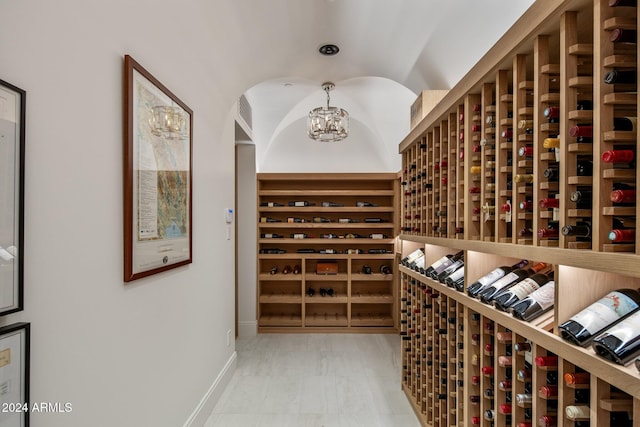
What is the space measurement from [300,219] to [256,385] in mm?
2403

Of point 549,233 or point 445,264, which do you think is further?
point 445,264

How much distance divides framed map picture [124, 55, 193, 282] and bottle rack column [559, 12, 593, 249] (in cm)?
150

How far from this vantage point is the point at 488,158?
162 cm

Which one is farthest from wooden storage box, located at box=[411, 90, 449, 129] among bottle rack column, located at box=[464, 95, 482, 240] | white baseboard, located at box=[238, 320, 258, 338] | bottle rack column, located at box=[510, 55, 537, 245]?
white baseboard, located at box=[238, 320, 258, 338]

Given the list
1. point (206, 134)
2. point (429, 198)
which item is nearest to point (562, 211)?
point (429, 198)

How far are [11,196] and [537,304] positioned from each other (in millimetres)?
1508

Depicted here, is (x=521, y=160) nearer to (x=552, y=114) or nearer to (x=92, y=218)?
(x=552, y=114)

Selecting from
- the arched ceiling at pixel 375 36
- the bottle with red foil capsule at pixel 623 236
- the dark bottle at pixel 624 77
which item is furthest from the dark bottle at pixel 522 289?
the arched ceiling at pixel 375 36

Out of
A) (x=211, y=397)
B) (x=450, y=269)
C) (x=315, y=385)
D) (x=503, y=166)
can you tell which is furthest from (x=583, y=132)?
(x=315, y=385)

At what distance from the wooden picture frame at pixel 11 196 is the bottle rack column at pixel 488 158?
5.06 feet

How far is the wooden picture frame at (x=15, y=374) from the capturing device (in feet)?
3.06

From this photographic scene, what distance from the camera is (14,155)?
948 mm

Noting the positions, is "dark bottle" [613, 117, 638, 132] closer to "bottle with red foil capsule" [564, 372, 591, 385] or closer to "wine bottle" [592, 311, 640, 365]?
"wine bottle" [592, 311, 640, 365]

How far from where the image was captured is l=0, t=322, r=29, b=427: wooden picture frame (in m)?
0.93
